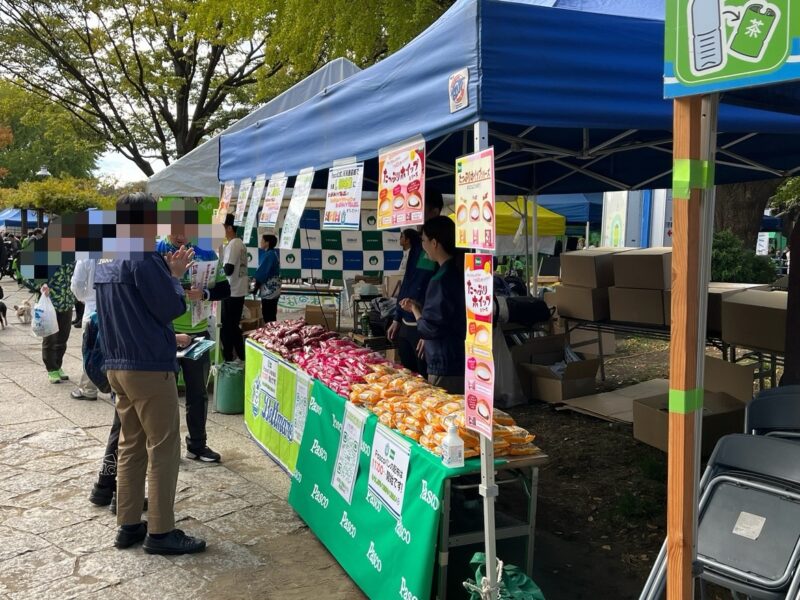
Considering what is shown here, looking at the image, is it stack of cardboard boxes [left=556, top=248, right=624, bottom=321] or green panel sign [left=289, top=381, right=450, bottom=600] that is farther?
stack of cardboard boxes [left=556, top=248, right=624, bottom=321]

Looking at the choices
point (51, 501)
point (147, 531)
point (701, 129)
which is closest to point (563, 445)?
point (147, 531)

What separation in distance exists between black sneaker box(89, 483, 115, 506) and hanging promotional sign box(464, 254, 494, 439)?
2921 mm

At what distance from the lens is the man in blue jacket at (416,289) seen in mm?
4969

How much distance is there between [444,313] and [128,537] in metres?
2.22

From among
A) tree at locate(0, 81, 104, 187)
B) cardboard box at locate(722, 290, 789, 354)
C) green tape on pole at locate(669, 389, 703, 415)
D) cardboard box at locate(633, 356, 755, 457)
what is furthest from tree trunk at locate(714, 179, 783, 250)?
tree at locate(0, 81, 104, 187)

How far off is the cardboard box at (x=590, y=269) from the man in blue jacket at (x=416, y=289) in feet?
6.79

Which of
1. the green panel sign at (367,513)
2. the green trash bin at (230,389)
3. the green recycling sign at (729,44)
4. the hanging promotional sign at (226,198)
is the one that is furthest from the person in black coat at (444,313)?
the green trash bin at (230,389)

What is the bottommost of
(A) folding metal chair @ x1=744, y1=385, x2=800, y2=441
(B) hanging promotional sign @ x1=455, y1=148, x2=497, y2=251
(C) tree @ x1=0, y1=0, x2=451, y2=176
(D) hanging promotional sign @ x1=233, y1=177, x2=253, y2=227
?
(A) folding metal chair @ x1=744, y1=385, x2=800, y2=441

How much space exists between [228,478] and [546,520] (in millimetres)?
2306

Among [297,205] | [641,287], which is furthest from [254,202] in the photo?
[641,287]

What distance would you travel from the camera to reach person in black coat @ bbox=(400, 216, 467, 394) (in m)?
4.02

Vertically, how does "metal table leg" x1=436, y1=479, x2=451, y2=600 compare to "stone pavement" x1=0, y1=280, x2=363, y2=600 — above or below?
above

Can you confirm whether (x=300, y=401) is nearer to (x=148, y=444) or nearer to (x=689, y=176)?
(x=148, y=444)

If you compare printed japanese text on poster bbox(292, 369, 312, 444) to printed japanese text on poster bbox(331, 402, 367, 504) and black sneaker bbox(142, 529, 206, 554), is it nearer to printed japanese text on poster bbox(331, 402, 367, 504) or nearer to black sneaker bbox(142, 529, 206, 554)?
printed japanese text on poster bbox(331, 402, 367, 504)
